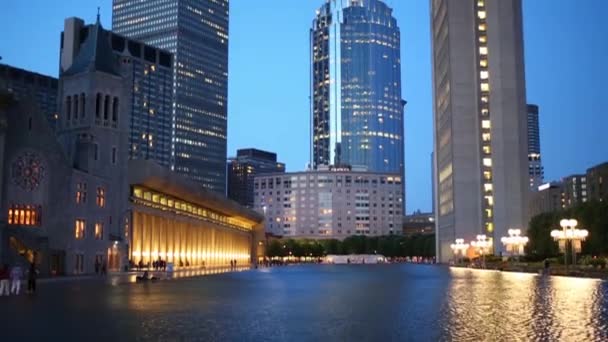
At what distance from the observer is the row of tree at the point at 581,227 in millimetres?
89062

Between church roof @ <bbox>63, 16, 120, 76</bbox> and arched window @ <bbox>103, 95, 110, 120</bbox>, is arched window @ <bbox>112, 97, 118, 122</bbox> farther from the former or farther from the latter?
church roof @ <bbox>63, 16, 120, 76</bbox>

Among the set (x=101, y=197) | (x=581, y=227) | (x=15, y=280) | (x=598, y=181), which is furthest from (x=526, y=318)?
(x=598, y=181)

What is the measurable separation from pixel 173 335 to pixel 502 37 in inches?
5513

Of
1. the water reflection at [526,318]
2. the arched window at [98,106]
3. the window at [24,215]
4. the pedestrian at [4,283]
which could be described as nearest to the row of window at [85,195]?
the window at [24,215]

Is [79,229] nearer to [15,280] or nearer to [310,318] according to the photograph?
[15,280]

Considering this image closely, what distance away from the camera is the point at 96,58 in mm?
78812

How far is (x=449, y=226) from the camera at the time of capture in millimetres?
156500

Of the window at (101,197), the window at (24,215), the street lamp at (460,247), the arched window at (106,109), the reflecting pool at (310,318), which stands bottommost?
the reflecting pool at (310,318)

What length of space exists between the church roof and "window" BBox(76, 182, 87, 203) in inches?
611

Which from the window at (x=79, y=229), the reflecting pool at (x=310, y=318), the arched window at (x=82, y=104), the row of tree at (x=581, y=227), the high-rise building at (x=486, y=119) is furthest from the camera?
the high-rise building at (x=486, y=119)

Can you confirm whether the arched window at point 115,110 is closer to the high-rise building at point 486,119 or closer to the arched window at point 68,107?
the arched window at point 68,107

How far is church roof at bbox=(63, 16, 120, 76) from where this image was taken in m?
78.7

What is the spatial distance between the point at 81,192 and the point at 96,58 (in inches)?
713

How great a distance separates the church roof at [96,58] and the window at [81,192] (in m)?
15.5
